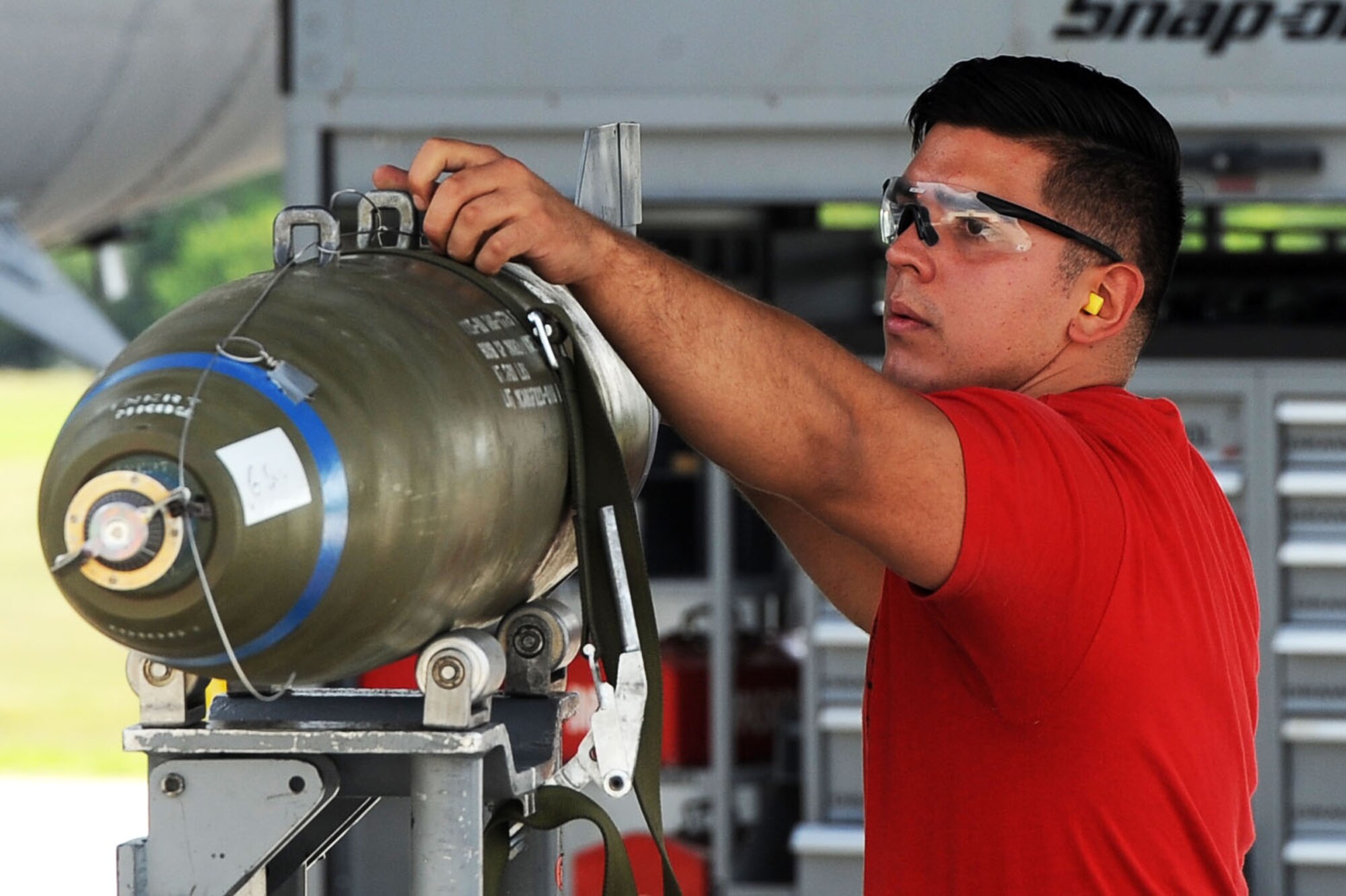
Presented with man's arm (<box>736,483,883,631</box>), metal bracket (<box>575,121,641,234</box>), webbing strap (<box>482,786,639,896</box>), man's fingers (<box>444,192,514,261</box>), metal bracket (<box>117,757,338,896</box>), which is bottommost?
webbing strap (<box>482,786,639,896</box>)

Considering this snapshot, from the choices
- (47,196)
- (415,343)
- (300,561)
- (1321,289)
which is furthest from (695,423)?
(47,196)

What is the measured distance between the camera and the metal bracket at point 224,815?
4.80 ft

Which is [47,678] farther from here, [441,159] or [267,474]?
[267,474]

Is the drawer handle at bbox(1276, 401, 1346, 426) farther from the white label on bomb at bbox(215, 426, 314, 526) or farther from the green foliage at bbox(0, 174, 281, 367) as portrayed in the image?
the green foliage at bbox(0, 174, 281, 367)

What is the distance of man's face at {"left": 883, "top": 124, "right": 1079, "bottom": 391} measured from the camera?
1.96 meters

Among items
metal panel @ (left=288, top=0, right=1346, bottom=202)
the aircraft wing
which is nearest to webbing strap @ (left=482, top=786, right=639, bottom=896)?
metal panel @ (left=288, top=0, right=1346, bottom=202)

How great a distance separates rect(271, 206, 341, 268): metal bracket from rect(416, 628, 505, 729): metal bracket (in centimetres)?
36

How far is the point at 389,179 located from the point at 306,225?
0.54 feet

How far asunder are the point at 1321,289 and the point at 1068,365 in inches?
127

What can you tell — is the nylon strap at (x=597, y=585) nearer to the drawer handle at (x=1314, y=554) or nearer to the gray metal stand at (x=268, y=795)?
the gray metal stand at (x=268, y=795)

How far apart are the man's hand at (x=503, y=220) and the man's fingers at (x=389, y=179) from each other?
13 centimetres

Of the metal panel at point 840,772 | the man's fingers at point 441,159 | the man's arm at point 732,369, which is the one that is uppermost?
the man's fingers at point 441,159

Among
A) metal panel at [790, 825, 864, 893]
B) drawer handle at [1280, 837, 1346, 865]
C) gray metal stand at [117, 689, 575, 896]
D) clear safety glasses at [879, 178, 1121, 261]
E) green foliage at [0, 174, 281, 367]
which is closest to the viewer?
gray metal stand at [117, 689, 575, 896]

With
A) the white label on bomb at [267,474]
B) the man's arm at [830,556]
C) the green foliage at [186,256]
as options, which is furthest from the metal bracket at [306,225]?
the green foliage at [186,256]
